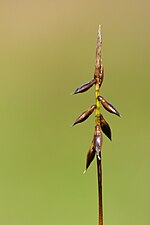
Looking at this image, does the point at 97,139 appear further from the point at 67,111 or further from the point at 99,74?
the point at 67,111

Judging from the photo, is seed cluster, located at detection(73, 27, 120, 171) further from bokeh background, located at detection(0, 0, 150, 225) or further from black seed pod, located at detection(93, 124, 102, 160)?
bokeh background, located at detection(0, 0, 150, 225)

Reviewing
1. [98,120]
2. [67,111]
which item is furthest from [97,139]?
[67,111]

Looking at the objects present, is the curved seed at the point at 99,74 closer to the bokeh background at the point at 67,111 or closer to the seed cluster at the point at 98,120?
the seed cluster at the point at 98,120

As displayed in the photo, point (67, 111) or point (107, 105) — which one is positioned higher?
point (67, 111)

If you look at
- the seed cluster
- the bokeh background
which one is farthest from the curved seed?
the bokeh background

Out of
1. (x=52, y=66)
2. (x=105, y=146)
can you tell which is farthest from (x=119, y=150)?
(x=52, y=66)

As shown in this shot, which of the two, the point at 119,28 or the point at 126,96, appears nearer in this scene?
the point at 126,96

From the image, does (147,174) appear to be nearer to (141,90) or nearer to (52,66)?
(141,90)

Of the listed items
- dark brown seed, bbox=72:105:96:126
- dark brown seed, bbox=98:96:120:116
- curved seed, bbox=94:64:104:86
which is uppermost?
curved seed, bbox=94:64:104:86

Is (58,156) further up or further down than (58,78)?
further down
